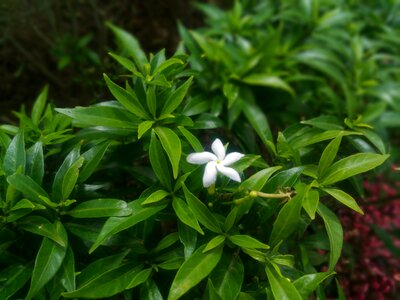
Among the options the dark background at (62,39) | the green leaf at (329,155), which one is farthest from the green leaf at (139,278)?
the dark background at (62,39)

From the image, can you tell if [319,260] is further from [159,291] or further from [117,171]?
[117,171]

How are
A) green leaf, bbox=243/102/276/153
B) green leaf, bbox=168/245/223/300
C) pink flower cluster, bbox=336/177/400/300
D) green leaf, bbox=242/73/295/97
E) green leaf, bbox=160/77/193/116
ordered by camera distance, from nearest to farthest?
green leaf, bbox=168/245/223/300 < green leaf, bbox=160/77/193/116 < green leaf, bbox=243/102/276/153 < pink flower cluster, bbox=336/177/400/300 < green leaf, bbox=242/73/295/97

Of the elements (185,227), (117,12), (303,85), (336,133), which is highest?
(336,133)

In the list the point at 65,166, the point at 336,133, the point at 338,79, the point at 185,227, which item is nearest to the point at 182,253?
the point at 185,227

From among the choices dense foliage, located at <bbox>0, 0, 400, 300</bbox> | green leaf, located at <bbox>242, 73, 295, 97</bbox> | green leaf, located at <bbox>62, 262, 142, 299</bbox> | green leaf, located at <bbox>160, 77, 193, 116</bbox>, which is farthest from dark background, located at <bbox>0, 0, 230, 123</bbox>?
green leaf, located at <bbox>62, 262, 142, 299</bbox>

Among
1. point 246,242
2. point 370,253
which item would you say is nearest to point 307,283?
point 246,242

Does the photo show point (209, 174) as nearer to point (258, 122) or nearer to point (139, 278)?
point (139, 278)

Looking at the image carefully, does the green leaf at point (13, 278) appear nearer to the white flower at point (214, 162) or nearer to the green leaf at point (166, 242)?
the green leaf at point (166, 242)

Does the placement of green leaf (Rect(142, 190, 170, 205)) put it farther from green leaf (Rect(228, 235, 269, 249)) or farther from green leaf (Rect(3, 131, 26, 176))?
green leaf (Rect(3, 131, 26, 176))
